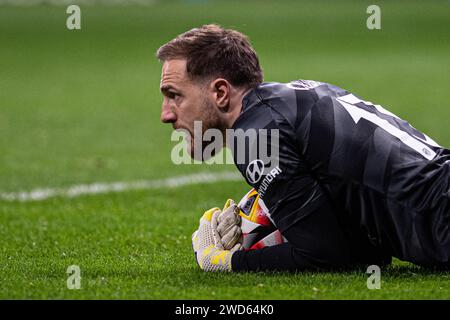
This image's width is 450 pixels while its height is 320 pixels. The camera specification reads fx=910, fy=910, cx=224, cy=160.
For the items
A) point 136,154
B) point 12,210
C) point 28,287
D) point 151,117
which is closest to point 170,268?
point 28,287

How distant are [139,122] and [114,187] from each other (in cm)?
534

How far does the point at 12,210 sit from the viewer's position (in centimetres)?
833

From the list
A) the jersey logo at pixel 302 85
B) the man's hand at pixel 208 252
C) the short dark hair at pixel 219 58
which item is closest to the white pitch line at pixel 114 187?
the man's hand at pixel 208 252

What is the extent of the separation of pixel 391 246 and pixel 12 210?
4356 millimetres

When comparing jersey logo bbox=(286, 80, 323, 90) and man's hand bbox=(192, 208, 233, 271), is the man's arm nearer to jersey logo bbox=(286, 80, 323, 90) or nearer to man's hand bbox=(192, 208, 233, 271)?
man's hand bbox=(192, 208, 233, 271)

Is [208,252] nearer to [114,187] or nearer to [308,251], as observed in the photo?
[308,251]

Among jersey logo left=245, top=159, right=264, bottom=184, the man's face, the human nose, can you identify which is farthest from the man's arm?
the human nose

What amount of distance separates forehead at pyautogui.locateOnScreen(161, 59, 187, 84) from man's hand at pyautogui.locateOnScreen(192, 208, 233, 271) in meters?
0.91

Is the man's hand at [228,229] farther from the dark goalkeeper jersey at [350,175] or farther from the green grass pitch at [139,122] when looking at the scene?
the dark goalkeeper jersey at [350,175]

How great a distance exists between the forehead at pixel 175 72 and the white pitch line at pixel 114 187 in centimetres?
401

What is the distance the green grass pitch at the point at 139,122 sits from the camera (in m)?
5.08

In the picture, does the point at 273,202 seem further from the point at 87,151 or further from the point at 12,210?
the point at 87,151

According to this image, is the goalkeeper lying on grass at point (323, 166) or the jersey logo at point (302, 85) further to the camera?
the jersey logo at point (302, 85)

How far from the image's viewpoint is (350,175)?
16.2ft
